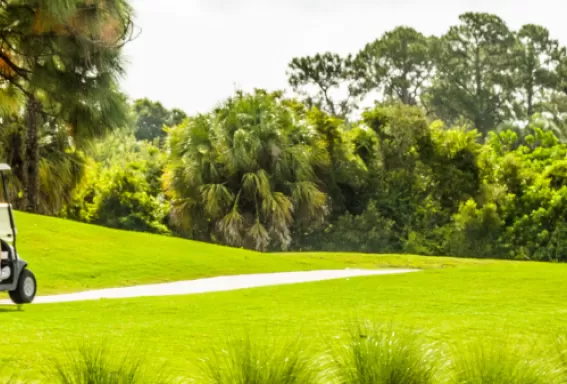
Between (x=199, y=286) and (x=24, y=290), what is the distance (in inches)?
160

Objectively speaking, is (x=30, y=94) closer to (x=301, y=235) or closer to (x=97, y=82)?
(x=97, y=82)

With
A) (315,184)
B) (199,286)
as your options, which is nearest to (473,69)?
(315,184)

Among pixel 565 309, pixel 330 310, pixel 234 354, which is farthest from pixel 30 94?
pixel 234 354

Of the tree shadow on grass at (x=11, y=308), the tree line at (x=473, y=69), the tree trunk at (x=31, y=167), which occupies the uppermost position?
the tree line at (x=473, y=69)

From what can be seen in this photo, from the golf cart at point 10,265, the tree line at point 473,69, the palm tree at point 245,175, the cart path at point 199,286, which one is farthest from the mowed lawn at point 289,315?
the tree line at point 473,69

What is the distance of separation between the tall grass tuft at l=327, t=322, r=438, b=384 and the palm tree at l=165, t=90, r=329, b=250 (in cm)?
2385

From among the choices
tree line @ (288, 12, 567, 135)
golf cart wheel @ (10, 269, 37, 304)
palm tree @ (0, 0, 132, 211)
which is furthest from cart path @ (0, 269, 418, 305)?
tree line @ (288, 12, 567, 135)

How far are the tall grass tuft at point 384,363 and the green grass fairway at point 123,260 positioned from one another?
10.9 meters

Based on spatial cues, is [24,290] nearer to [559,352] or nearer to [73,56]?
[73,56]

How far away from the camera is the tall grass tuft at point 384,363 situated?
5.15 meters

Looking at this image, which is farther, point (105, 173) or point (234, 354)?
point (105, 173)

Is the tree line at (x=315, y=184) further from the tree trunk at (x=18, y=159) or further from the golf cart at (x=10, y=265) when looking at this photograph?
the golf cart at (x=10, y=265)

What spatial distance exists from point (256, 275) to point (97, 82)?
4.79 m

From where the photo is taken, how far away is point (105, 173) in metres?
36.6
